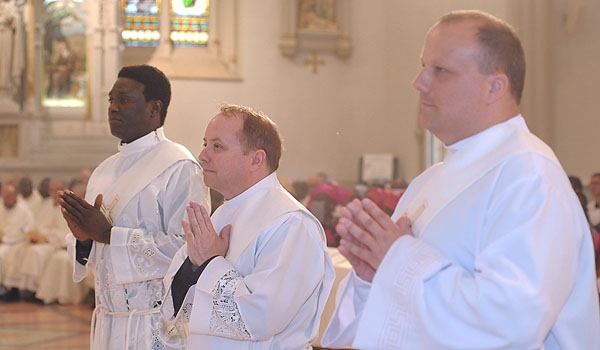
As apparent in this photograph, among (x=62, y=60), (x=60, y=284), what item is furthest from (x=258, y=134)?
(x=62, y=60)

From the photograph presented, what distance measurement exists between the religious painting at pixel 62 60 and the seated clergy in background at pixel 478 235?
13.0m

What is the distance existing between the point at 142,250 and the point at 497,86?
188 centimetres

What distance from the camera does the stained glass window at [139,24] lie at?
601 inches

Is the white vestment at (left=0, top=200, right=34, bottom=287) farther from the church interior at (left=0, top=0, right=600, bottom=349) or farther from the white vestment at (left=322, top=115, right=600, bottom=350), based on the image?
the white vestment at (left=322, top=115, right=600, bottom=350)

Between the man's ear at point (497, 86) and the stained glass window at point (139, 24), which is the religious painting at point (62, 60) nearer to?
the stained glass window at point (139, 24)

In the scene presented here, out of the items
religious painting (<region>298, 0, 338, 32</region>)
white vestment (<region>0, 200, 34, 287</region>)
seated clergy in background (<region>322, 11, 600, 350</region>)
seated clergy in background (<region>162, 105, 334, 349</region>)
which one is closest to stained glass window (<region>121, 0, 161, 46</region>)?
religious painting (<region>298, 0, 338, 32</region>)

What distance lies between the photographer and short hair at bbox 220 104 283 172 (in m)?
2.96

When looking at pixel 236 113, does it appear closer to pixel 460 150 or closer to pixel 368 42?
pixel 460 150

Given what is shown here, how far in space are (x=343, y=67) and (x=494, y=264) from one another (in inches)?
549

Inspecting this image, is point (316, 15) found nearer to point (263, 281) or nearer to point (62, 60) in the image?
point (62, 60)

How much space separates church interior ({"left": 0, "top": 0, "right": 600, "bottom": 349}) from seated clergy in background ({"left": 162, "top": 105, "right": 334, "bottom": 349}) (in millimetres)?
9140

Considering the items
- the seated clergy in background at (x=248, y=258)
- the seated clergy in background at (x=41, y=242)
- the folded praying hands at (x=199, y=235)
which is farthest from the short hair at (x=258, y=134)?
the seated clergy in background at (x=41, y=242)

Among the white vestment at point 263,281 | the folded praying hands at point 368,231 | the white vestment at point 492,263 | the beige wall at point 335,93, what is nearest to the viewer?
the white vestment at point 492,263

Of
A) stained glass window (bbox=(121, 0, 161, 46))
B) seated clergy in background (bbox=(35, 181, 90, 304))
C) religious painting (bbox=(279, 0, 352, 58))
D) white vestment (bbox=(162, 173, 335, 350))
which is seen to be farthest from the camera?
stained glass window (bbox=(121, 0, 161, 46))
